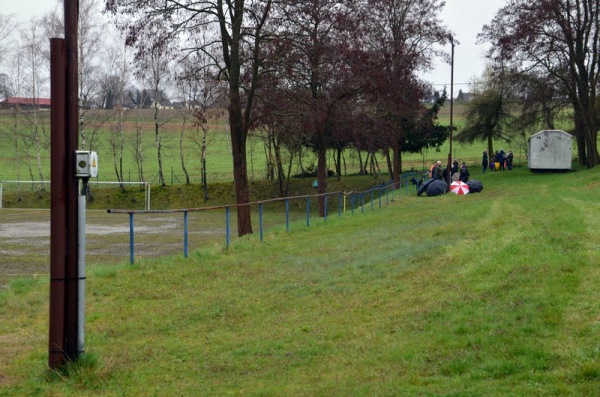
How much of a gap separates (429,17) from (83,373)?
1779 inches

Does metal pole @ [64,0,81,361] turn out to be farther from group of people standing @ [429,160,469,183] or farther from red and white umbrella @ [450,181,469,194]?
group of people standing @ [429,160,469,183]

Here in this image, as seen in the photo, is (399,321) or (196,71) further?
(196,71)

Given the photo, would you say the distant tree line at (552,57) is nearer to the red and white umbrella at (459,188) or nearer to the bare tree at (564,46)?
the bare tree at (564,46)

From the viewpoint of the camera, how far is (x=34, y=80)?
194 feet

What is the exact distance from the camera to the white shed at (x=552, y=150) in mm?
52500

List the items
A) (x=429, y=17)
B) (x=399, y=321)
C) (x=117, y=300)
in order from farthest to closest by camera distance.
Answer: (x=429, y=17) → (x=117, y=300) → (x=399, y=321)

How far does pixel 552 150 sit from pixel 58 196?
48835 millimetres

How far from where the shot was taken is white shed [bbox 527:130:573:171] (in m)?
52.5

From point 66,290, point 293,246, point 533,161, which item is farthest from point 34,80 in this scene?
point 66,290

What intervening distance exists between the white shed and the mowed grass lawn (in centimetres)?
3813

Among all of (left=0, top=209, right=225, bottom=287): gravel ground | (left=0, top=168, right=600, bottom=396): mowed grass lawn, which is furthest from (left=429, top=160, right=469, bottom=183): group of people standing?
(left=0, top=168, right=600, bottom=396): mowed grass lawn

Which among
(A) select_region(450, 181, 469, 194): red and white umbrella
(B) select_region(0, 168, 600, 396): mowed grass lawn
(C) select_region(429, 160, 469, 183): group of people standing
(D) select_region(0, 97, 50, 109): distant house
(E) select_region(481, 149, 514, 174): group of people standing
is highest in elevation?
(D) select_region(0, 97, 50, 109): distant house

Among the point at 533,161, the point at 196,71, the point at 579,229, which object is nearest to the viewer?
the point at 579,229

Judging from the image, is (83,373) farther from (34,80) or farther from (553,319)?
(34,80)
